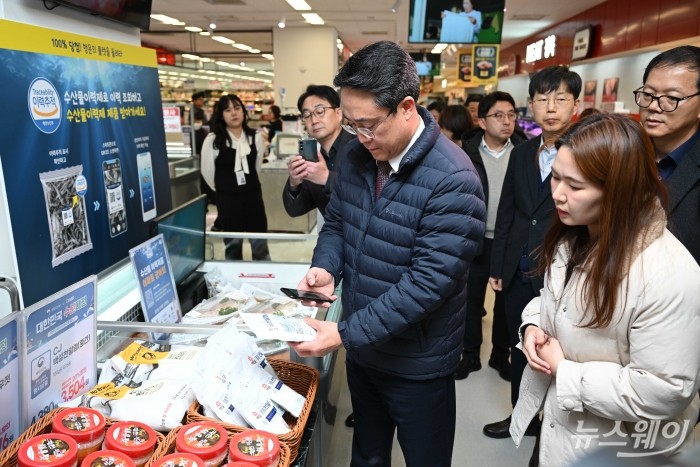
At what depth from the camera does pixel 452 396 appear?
172 centimetres

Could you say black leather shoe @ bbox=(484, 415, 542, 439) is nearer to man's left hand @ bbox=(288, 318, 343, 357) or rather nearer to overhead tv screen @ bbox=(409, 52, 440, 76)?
man's left hand @ bbox=(288, 318, 343, 357)

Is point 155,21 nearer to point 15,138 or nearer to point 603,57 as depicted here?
point 603,57

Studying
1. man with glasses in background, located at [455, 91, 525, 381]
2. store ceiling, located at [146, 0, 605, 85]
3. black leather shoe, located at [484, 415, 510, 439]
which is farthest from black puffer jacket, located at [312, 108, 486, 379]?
store ceiling, located at [146, 0, 605, 85]

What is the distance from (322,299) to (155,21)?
1117 cm

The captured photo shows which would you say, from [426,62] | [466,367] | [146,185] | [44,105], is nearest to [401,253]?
[44,105]

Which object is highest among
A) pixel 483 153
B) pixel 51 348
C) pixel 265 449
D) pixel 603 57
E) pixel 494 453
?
pixel 603 57

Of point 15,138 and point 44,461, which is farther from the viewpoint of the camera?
point 15,138

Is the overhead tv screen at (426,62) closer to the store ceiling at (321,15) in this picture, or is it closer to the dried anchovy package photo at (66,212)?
the store ceiling at (321,15)

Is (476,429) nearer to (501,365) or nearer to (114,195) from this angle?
(501,365)

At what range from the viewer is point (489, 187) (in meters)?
3.22

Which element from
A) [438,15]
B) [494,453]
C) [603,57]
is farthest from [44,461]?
[603,57]

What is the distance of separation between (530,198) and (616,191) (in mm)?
1295

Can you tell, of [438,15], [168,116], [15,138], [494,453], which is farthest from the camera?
[168,116]

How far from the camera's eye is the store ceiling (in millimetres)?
8922
